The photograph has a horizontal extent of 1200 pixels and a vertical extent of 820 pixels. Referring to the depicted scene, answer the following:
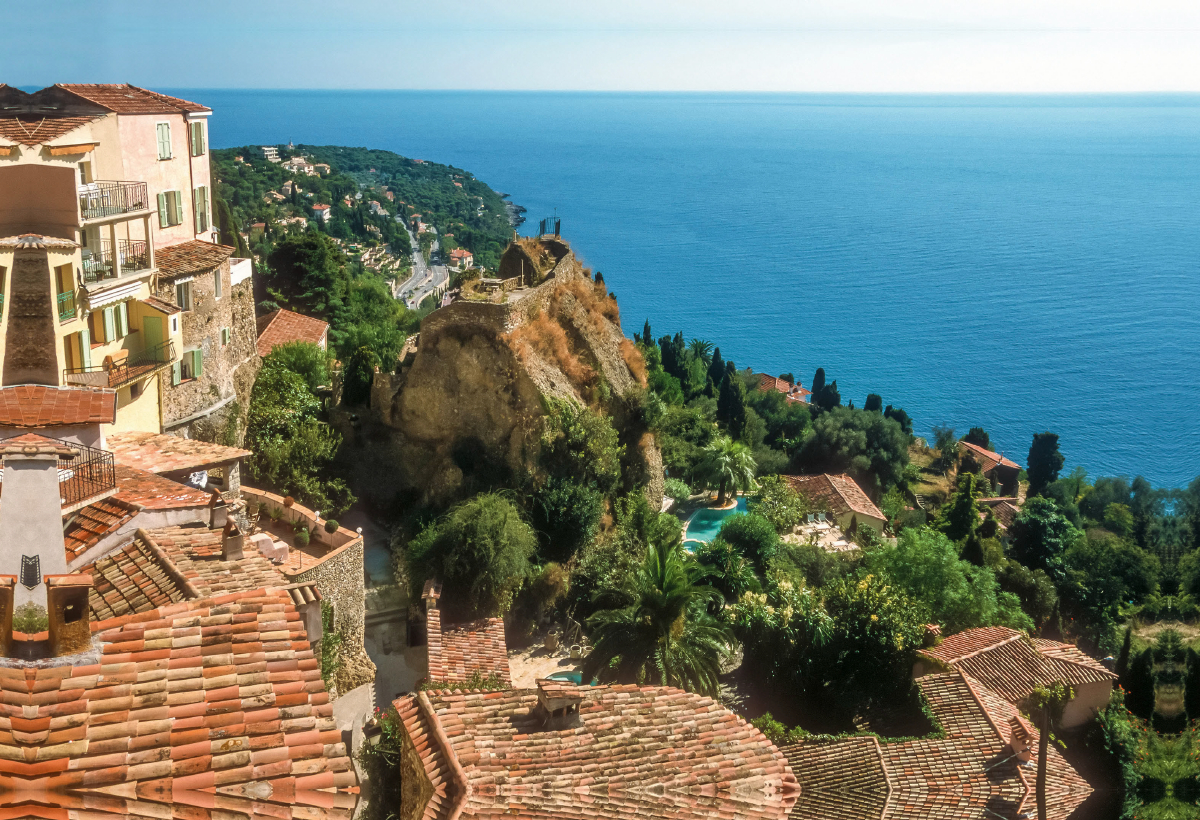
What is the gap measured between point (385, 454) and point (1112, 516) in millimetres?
44242

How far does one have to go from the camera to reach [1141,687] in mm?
26250

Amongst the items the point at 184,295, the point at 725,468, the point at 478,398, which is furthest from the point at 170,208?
the point at 725,468

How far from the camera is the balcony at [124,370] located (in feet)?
60.0

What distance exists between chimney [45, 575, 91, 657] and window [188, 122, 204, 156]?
21.0 m

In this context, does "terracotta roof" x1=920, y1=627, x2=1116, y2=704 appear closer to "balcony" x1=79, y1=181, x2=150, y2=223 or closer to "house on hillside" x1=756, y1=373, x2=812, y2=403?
"balcony" x1=79, y1=181, x2=150, y2=223

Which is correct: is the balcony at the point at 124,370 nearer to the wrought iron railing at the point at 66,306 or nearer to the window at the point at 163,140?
the wrought iron railing at the point at 66,306

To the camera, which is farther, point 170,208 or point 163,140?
point 170,208

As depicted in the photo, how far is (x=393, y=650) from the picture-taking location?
21.1 metres

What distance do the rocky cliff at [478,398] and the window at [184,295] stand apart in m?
5.45

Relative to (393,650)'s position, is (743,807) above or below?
above

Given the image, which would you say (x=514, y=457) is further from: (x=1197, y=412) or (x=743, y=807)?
(x=1197, y=412)

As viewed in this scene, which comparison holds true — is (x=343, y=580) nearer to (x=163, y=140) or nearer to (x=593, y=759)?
(x=593, y=759)

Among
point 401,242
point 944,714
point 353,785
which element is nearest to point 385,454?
point 944,714

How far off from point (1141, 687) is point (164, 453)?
2501cm
